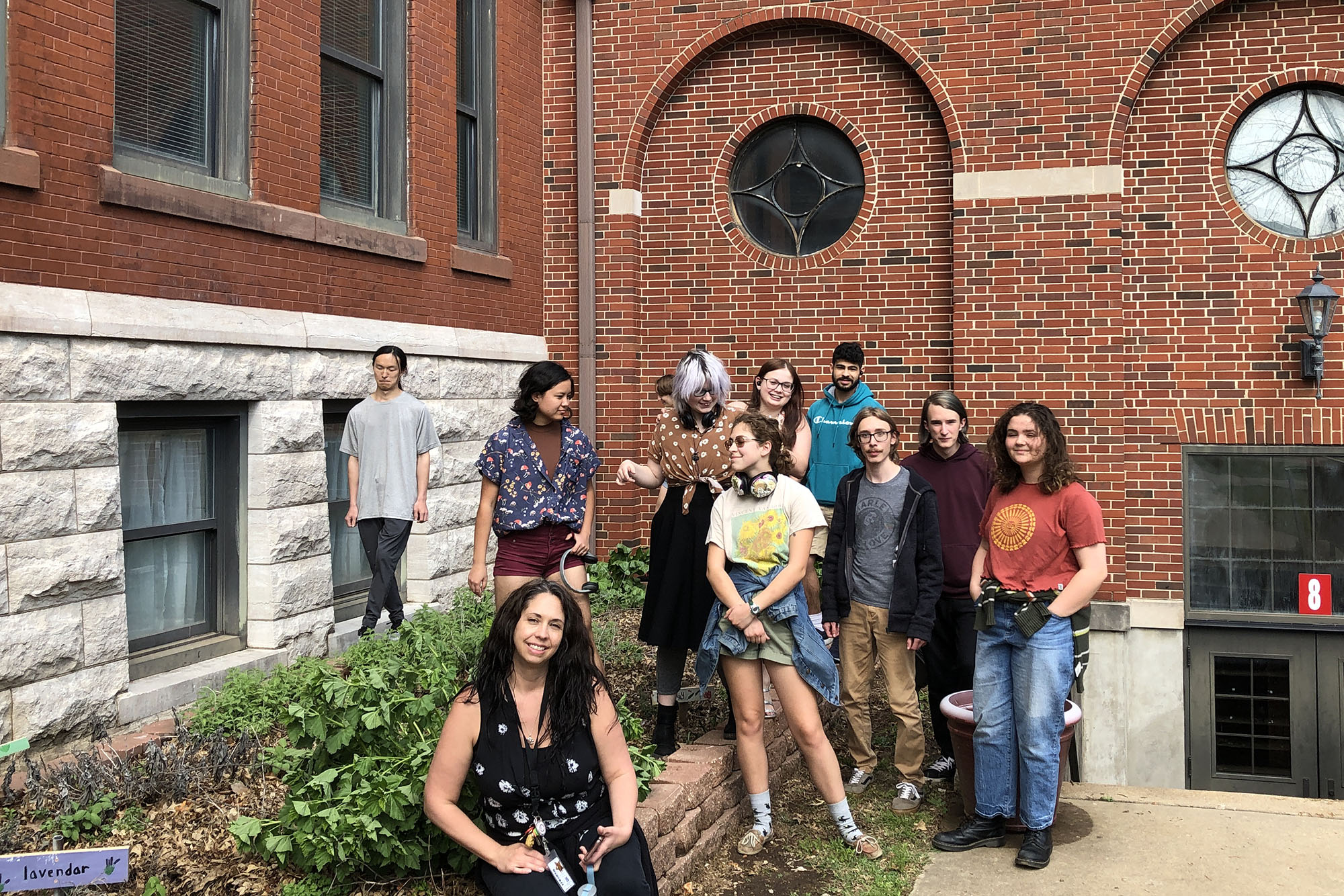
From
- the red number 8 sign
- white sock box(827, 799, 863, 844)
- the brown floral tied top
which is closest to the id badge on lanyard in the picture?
white sock box(827, 799, 863, 844)

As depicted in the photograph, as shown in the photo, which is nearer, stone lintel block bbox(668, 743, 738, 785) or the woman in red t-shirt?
the woman in red t-shirt

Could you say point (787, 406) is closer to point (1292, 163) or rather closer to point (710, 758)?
point (710, 758)

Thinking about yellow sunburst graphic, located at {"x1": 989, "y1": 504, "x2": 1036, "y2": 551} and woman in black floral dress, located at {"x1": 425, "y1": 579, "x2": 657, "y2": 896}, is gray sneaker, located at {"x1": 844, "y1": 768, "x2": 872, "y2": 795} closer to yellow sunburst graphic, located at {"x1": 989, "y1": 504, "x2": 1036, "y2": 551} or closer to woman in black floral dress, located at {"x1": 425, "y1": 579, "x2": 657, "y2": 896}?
yellow sunburst graphic, located at {"x1": 989, "y1": 504, "x2": 1036, "y2": 551}

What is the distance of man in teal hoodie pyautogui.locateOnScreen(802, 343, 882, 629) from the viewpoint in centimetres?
748

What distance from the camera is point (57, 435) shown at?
5.85 meters

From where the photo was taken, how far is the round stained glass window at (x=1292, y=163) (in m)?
9.84

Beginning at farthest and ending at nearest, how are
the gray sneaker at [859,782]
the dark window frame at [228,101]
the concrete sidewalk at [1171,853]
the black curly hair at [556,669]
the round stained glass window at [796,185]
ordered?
the round stained glass window at [796,185]
the dark window frame at [228,101]
the gray sneaker at [859,782]
the concrete sidewalk at [1171,853]
the black curly hair at [556,669]

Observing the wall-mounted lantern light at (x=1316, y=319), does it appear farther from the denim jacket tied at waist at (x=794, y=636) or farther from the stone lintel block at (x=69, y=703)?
the stone lintel block at (x=69, y=703)

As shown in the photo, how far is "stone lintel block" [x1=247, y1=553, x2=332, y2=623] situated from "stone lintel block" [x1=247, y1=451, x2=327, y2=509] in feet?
1.26

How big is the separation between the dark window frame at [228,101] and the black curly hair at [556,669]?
4.49 m

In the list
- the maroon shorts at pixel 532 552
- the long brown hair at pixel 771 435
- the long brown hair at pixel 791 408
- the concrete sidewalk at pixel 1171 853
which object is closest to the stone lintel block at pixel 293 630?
the maroon shorts at pixel 532 552

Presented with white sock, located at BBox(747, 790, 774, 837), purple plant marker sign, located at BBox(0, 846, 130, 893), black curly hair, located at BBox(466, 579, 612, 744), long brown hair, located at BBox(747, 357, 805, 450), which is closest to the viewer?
purple plant marker sign, located at BBox(0, 846, 130, 893)

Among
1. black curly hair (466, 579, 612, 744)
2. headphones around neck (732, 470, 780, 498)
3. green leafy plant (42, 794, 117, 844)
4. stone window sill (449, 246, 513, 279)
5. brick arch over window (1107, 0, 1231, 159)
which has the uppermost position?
brick arch over window (1107, 0, 1231, 159)

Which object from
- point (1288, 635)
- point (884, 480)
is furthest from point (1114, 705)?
point (884, 480)
